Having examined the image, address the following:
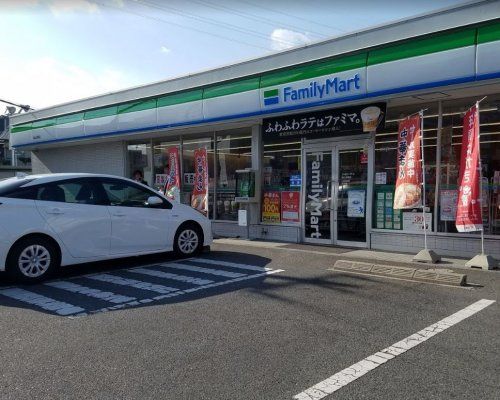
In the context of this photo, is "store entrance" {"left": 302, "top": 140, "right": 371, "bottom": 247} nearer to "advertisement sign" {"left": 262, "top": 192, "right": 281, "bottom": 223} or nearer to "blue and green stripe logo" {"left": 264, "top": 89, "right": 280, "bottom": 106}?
"advertisement sign" {"left": 262, "top": 192, "right": 281, "bottom": 223}

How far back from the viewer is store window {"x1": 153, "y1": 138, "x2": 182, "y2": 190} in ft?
48.6

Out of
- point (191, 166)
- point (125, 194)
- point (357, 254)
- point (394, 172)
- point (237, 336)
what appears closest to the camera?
point (237, 336)

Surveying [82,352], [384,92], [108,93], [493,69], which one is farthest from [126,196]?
[108,93]

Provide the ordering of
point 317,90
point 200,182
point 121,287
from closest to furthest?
point 121,287 < point 317,90 < point 200,182

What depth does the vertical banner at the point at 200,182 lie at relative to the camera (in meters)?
13.1

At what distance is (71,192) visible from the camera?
25.1 ft

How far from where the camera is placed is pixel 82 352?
4.36 metres

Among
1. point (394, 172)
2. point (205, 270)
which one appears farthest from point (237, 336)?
point (394, 172)

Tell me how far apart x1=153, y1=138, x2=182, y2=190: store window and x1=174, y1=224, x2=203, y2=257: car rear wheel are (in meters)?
5.90

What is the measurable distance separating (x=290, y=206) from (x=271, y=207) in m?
0.57

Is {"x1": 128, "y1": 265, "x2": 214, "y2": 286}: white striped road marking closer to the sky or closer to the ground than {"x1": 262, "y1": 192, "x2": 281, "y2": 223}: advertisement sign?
closer to the ground

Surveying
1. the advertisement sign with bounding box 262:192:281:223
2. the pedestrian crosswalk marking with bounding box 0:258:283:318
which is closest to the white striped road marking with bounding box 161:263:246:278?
the pedestrian crosswalk marking with bounding box 0:258:283:318

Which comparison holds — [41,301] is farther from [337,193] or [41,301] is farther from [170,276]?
[337,193]

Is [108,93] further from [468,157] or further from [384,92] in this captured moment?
[468,157]
